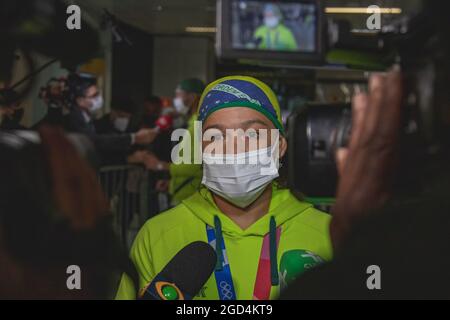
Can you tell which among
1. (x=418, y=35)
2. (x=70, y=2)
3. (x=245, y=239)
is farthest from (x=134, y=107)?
(x=418, y=35)

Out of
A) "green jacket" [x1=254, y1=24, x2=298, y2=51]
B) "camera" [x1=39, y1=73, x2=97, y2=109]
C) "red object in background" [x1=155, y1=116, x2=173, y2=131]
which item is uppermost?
"green jacket" [x1=254, y1=24, x2=298, y2=51]

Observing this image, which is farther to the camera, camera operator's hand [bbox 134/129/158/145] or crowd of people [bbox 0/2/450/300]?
camera operator's hand [bbox 134/129/158/145]

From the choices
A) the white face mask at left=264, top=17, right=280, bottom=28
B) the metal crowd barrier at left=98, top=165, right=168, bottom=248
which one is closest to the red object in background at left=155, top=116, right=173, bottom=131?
the metal crowd barrier at left=98, top=165, right=168, bottom=248

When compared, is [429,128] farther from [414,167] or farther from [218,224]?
[218,224]

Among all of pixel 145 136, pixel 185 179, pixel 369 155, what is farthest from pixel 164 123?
pixel 369 155

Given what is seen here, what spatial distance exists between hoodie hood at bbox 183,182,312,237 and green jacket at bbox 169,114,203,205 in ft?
0.17

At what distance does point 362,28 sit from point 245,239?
0.67 metres

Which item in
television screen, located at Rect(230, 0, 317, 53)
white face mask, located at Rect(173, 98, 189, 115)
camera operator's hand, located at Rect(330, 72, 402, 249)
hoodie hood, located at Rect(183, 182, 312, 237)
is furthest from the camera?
white face mask, located at Rect(173, 98, 189, 115)

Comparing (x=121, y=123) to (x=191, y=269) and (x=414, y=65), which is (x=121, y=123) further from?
(x=414, y=65)

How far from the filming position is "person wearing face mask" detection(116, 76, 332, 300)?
202 cm

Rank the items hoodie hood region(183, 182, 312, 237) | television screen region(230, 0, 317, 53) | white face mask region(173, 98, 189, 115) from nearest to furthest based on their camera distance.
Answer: television screen region(230, 0, 317, 53) → hoodie hood region(183, 182, 312, 237) → white face mask region(173, 98, 189, 115)

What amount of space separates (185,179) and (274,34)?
564mm

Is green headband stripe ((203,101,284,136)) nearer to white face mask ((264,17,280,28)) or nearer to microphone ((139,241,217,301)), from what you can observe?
white face mask ((264,17,280,28))

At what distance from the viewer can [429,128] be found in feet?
6.47
